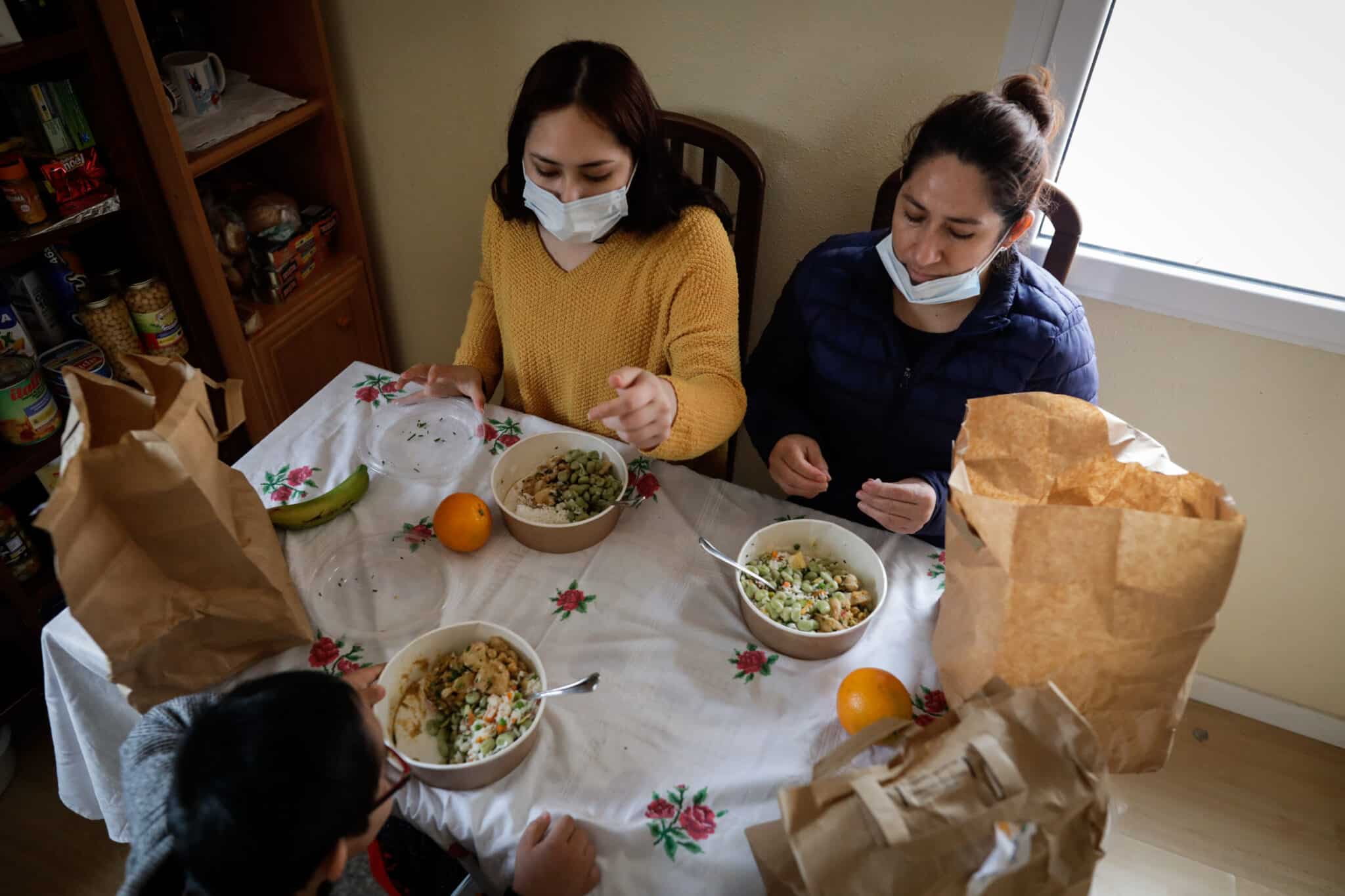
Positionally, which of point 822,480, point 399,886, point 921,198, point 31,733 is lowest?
point 31,733

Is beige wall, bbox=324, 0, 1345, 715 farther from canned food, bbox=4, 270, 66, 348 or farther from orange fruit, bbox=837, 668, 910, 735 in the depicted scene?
orange fruit, bbox=837, 668, 910, 735

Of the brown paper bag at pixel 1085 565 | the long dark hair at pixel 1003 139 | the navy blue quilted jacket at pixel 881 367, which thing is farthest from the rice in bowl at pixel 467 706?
the long dark hair at pixel 1003 139

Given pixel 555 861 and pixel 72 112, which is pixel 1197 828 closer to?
pixel 555 861

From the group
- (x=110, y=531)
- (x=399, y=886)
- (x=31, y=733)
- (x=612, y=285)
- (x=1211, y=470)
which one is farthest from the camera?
(x=31, y=733)

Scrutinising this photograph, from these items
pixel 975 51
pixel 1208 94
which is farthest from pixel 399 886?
pixel 1208 94

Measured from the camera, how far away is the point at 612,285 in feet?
4.36

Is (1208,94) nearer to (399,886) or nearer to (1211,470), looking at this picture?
(1211,470)

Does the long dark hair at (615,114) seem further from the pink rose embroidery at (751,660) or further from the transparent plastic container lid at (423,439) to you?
the pink rose embroidery at (751,660)

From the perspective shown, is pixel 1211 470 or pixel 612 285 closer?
pixel 612 285

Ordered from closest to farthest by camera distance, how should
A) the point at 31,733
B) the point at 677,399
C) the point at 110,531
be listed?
the point at 110,531 < the point at 677,399 < the point at 31,733

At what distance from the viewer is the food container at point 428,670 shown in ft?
2.76

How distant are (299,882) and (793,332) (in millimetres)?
993

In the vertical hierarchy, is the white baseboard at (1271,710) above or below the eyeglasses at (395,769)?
below

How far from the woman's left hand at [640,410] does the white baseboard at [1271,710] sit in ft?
4.82
